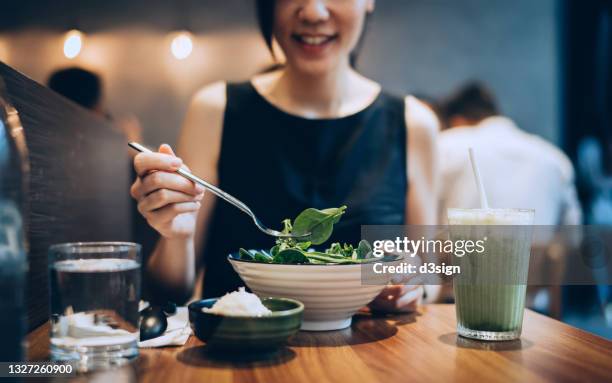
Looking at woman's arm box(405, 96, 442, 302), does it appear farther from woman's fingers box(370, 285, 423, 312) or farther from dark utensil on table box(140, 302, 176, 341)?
dark utensil on table box(140, 302, 176, 341)

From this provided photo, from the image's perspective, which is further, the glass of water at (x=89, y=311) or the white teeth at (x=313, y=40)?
the white teeth at (x=313, y=40)

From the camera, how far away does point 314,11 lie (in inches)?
56.4

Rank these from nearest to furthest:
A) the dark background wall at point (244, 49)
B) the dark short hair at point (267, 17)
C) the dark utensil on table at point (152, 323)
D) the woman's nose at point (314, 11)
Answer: the dark utensil on table at point (152, 323)
the woman's nose at point (314, 11)
the dark short hair at point (267, 17)
the dark background wall at point (244, 49)

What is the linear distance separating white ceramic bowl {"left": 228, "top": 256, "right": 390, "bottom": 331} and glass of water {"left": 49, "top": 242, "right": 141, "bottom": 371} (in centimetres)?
23

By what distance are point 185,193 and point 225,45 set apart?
3879 millimetres

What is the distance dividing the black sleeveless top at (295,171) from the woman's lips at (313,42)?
237mm

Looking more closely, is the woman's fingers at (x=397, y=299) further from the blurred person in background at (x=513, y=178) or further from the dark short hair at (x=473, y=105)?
the dark short hair at (x=473, y=105)

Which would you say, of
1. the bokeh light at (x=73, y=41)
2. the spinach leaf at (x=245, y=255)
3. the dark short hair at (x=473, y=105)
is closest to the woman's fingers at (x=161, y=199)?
the spinach leaf at (x=245, y=255)

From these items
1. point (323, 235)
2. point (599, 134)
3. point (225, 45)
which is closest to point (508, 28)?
point (599, 134)

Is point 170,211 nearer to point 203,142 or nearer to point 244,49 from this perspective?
point 203,142

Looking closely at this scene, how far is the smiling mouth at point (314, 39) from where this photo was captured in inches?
58.7

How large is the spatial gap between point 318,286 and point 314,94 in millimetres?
958

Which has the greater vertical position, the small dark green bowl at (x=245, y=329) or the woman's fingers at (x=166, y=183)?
the woman's fingers at (x=166, y=183)

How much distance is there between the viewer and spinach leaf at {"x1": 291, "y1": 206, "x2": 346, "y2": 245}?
989 millimetres
